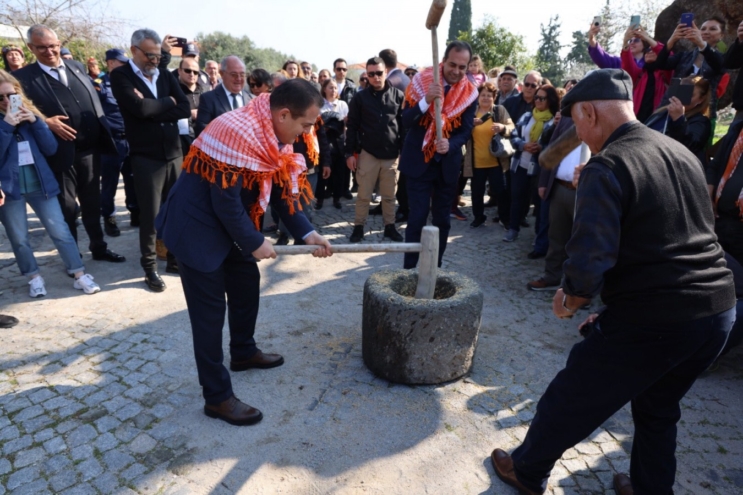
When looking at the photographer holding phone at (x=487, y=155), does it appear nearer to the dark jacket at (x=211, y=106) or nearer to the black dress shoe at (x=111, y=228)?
the dark jacket at (x=211, y=106)

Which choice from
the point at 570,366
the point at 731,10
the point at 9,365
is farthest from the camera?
the point at 731,10

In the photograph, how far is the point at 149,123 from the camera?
4.73 metres

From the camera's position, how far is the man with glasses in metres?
8.57

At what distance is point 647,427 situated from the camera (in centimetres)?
226

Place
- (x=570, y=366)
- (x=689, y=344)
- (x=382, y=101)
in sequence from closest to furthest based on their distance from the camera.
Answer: (x=689, y=344)
(x=570, y=366)
(x=382, y=101)

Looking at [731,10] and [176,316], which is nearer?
[176,316]

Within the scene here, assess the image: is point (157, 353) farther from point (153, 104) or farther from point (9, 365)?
point (153, 104)

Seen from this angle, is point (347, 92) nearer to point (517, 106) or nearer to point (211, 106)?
point (517, 106)

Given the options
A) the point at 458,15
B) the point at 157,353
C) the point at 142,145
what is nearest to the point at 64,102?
the point at 142,145

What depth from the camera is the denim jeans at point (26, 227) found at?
174 inches

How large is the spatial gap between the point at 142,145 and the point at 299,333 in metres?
2.49

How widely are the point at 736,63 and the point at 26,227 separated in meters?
7.05

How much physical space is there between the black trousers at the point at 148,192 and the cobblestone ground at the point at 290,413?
1.80ft

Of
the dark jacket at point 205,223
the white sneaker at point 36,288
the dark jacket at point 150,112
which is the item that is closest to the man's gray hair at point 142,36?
the dark jacket at point 150,112
